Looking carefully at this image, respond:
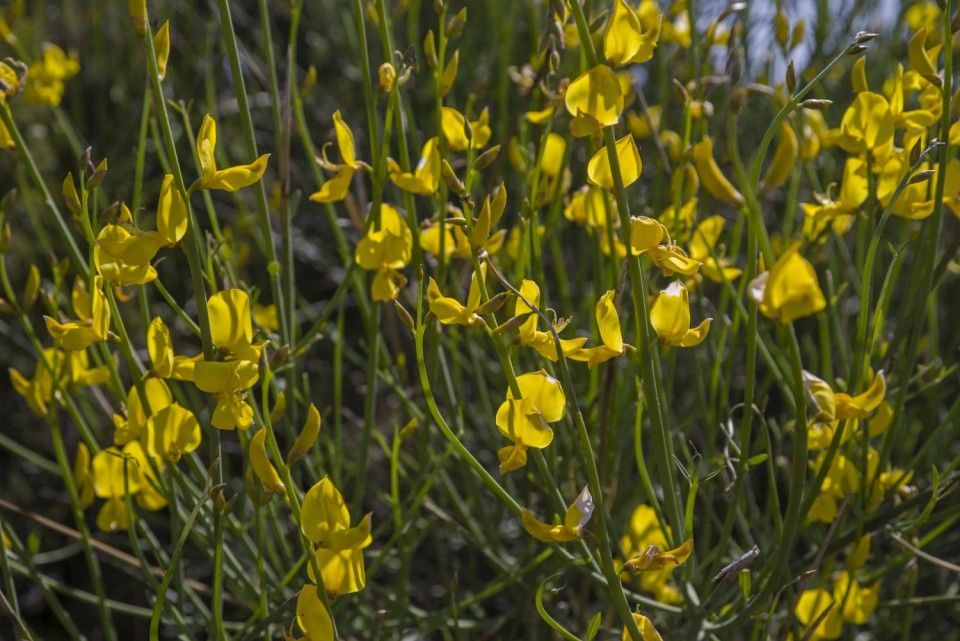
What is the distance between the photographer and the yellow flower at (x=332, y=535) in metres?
0.81

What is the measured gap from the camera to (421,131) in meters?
2.35

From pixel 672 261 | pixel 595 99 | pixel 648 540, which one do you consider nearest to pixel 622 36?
pixel 595 99

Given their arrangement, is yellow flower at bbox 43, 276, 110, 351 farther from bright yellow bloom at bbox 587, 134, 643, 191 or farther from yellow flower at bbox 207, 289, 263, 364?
bright yellow bloom at bbox 587, 134, 643, 191

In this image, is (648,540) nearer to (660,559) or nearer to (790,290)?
(660,559)

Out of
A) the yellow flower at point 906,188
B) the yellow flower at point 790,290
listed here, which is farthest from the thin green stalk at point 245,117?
the yellow flower at point 906,188

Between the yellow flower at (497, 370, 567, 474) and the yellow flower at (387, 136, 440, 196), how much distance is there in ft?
1.14

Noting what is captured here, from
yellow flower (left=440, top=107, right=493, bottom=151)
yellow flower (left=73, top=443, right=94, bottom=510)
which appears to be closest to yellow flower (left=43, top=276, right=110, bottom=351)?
yellow flower (left=73, top=443, right=94, bottom=510)

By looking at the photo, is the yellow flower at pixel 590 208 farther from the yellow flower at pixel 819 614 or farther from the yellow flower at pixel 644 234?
the yellow flower at pixel 819 614

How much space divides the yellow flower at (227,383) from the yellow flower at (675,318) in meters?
0.33

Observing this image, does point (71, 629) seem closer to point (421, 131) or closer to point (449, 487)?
point (449, 487)

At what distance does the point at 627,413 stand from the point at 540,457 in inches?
21.8

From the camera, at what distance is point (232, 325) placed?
81 centimetres

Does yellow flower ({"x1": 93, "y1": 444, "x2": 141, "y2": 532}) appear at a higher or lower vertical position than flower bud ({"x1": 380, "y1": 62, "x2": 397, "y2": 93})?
lower

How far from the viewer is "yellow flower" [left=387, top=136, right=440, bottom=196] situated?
1.05 metres
